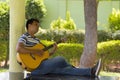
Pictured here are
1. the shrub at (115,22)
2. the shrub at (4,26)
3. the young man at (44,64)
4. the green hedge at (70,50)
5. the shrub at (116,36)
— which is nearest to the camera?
the young man at (44,64)

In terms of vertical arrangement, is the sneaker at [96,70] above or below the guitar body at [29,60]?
below

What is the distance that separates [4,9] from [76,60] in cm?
300

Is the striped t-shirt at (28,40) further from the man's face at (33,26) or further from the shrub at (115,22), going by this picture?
the shrub at (115,22)

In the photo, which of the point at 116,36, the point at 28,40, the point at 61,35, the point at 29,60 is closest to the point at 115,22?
the point at 116,36

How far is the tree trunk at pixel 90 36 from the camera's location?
9.22m

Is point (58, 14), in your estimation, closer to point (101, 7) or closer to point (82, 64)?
point (101, 7)

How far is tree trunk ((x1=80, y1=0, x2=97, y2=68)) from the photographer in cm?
922

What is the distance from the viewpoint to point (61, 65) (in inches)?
252

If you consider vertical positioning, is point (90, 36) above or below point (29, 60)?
above

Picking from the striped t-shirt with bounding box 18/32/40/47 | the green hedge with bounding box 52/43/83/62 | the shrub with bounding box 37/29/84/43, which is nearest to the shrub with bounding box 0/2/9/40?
the shrub with bounding box 37/29/84/43

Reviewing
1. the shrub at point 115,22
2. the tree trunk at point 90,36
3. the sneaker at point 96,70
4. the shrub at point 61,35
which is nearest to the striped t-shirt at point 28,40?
the sneaker at point 96,70

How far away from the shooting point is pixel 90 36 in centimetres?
937

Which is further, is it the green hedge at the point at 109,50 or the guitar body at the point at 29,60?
the green hedge at the point at 109,50

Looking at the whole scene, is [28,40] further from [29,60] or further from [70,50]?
[70,50]
